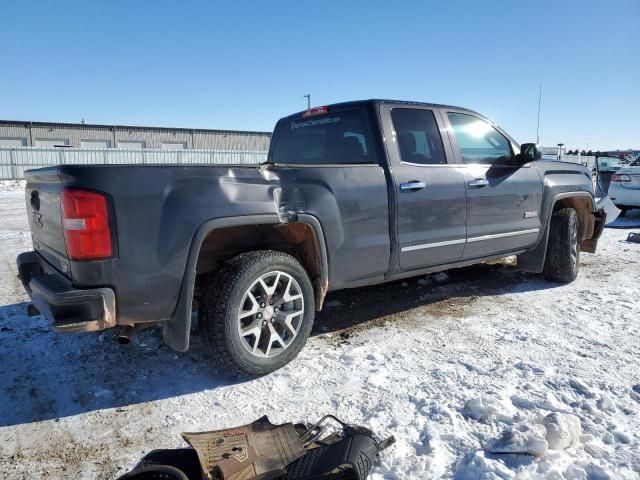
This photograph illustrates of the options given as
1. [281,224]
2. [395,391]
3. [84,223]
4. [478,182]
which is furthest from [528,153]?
[84,223]

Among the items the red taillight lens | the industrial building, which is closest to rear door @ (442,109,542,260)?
the red taillight lens

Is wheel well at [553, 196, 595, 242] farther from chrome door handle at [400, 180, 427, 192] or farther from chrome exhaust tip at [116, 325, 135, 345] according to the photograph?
chrome exhaust tip at [116, 325, 135, 345]

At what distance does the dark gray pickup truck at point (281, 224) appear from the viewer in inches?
101

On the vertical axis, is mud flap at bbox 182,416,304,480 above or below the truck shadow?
above

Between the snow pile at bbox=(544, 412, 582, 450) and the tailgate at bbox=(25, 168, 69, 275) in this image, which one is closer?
the snow pile at bbox=(544, 412, 582, 450)

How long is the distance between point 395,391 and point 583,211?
4155mm

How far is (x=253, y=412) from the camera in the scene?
2.75 metres

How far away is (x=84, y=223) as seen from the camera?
8.13ft

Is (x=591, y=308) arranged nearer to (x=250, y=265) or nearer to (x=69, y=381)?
(x=250, y=265)

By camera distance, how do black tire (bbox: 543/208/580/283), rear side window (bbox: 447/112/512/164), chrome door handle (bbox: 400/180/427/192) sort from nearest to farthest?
1. chrome door handle (bbox: 400/180/427/192)
2. rear side window (bbox: 447/112/512/164)
3. black tire (bbox: 543/208/580/283)

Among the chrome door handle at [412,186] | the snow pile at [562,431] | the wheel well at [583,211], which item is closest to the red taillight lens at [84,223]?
the chrome door handle at [412,186]

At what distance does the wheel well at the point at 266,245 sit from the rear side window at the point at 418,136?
1.13 meters

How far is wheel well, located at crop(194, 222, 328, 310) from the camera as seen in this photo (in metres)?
3.21

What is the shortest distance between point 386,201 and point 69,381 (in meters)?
2.54
